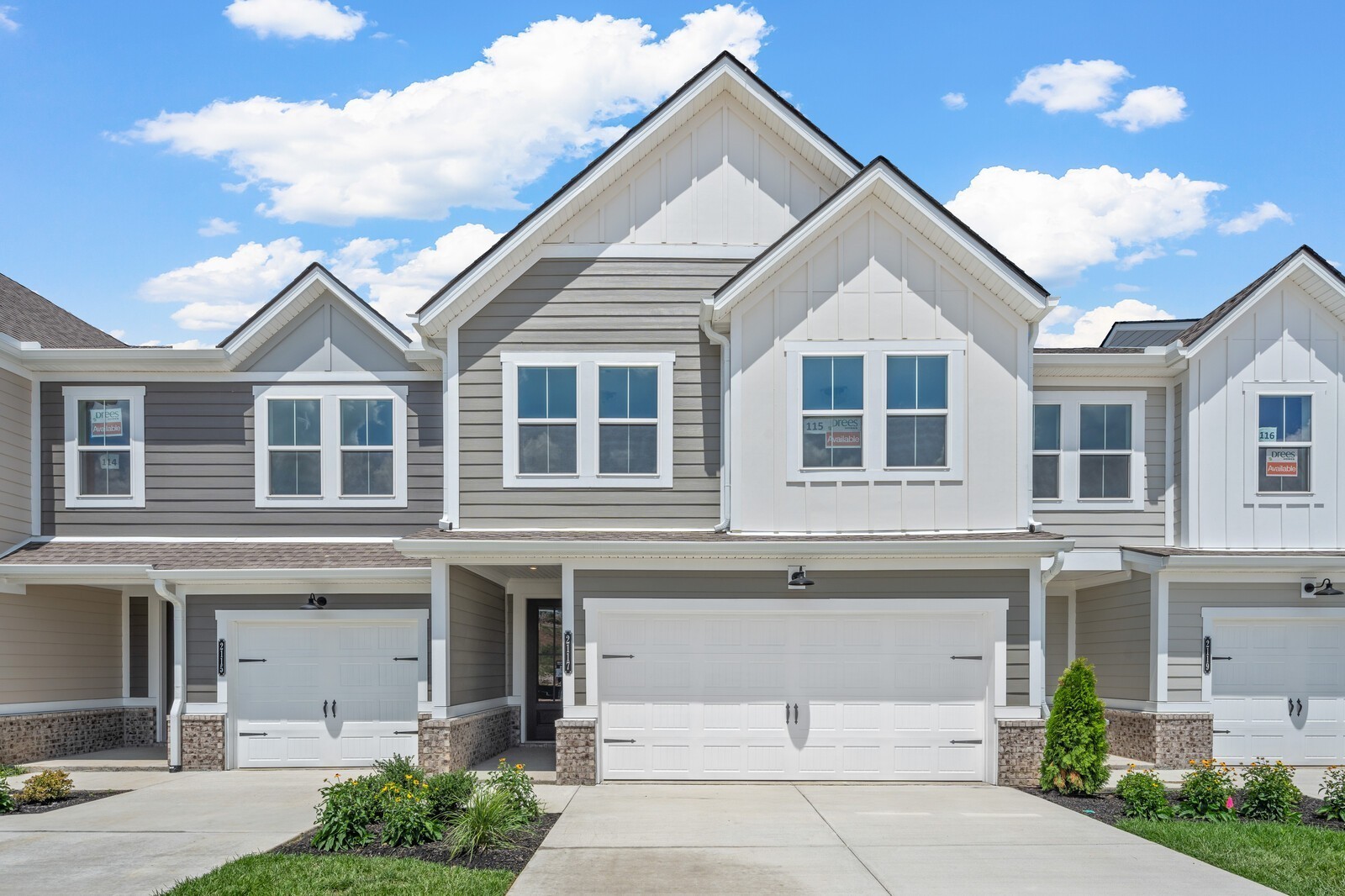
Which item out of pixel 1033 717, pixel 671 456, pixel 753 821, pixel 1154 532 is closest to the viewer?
pixel 753 821

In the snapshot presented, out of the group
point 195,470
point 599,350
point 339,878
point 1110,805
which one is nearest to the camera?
point 339,878

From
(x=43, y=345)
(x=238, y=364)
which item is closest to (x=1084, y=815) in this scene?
(x=238, y=364)

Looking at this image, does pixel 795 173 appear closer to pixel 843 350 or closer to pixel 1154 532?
pixel 843 350

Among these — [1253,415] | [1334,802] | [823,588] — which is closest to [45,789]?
[823,588]

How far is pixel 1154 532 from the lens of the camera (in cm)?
1551

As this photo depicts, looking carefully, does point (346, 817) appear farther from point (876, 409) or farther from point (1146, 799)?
point (1146, 799)

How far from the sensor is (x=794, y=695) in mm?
13273

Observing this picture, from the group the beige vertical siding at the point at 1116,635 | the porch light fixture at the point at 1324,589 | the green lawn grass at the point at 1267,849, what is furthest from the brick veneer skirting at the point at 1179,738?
the green lawn grass at the point at 1267,849

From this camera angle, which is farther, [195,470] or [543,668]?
[543,668]

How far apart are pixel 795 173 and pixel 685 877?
911cm

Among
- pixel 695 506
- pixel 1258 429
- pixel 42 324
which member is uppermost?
pixel 42 324

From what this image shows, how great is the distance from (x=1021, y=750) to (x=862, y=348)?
4.89 m

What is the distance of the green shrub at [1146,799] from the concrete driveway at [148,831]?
7.80 metres

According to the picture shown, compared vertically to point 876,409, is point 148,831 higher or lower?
lower
